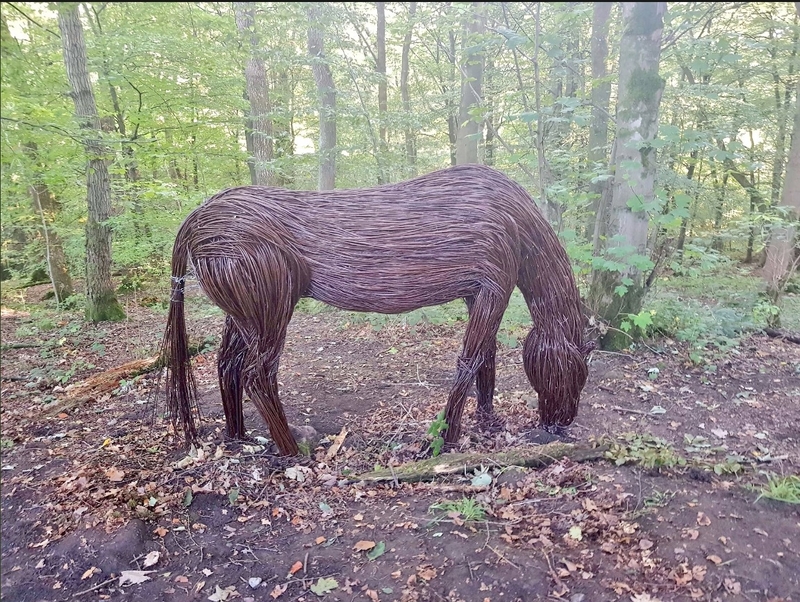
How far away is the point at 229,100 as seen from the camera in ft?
25.1

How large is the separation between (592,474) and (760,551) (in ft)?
2.75

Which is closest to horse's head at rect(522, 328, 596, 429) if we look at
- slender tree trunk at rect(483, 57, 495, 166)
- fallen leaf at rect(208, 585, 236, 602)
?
fallen leaf at rect(208, 585, 236, 602)

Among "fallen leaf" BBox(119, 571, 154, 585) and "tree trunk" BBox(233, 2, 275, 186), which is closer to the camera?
"fallen leaf" BBox(119, 571, 154, 585)

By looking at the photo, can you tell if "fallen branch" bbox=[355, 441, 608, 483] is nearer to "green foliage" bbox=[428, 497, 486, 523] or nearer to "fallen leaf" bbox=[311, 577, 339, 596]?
"green foliage" bbox=[428, 497, 486, 523]

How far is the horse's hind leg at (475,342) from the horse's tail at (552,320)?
0.97ft

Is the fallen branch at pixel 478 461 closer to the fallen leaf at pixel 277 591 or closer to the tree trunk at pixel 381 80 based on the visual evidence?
the fallen leaf at pixel 277 591

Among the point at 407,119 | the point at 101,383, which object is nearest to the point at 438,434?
the point at 101,383

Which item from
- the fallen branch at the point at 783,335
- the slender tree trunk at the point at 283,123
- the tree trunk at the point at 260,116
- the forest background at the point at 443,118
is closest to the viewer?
the forest background at the point at 443,118

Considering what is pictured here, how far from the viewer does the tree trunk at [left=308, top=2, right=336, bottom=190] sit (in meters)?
6.52

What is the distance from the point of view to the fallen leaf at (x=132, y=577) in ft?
6.92

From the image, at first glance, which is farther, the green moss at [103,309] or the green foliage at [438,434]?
the green moss at [103,309]

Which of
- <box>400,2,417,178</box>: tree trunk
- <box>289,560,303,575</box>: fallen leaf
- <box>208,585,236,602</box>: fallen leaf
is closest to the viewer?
<box>208,585,236,602</box>: fallen leaf

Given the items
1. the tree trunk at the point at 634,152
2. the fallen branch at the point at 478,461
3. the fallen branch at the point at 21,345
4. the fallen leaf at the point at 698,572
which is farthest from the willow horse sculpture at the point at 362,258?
the fallen branch at the point at 21,345

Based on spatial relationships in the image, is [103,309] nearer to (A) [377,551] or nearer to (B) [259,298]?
(B) [259,298]
